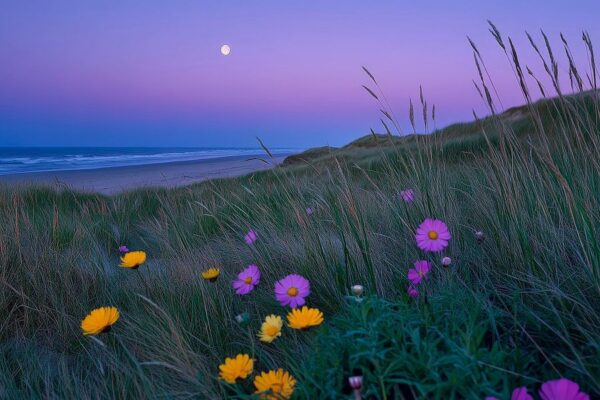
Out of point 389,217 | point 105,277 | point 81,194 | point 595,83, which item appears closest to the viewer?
point 595,83

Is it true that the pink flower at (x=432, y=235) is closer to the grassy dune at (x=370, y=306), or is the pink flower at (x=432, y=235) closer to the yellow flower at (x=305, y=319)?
the grassy dune at (x=370, y=306)

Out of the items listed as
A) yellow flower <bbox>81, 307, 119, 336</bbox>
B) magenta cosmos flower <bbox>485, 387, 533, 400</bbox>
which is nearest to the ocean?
yellow flower <bbox>81, 307, 119, 336</bbox>

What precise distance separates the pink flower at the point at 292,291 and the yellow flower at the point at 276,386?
0.35m

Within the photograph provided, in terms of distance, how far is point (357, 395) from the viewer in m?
0.73

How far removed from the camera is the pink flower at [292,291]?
49.9 inches

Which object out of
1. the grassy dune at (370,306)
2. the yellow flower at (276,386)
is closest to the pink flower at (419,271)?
the grassy dune at (370,306)

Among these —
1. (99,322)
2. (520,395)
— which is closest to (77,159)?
(99,322)

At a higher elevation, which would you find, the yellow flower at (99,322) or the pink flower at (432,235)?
the pink flower at (432,235)

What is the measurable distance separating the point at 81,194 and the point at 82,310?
16.9ft

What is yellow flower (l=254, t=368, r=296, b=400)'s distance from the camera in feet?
2.89

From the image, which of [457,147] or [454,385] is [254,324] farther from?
[457,147]

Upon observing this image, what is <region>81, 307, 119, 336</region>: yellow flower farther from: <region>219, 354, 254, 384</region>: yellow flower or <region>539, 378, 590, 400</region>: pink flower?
<region>539, 378, 590, 400</region>: pink flower

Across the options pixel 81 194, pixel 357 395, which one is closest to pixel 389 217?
pixel 357 395

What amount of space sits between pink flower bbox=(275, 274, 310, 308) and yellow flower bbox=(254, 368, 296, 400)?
1.14ft
